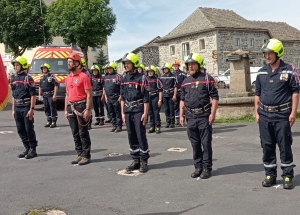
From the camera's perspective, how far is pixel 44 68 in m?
13.0

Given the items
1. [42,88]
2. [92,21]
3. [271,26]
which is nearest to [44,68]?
[42,88]

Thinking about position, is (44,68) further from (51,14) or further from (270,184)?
(51,14)

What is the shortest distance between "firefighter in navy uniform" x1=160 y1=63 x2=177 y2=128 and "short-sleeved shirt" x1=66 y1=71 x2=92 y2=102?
16.5 ft

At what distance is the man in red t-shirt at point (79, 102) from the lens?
7.23m

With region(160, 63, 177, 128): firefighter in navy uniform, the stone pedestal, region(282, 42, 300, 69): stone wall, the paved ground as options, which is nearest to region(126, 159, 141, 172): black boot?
the paved ground

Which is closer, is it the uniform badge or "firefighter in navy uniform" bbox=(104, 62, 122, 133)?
the uniform badge

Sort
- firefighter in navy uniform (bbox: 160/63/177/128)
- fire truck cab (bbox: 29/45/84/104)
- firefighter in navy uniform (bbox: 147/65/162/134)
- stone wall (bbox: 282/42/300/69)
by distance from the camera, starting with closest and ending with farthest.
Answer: firefighter in navy uniform (bbox: 147/65/162/134) < firefighter in navy uniform (bbox: 160/63/177/128) < fire truck cab (bbox: 29/45/84/104) < stone wall (bbox: 282/42/300/69)

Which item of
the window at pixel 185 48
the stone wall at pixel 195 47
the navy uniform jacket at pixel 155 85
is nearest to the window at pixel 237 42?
the stone wall at pixel 195 47

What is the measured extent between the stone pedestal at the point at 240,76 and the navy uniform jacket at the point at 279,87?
7829mm

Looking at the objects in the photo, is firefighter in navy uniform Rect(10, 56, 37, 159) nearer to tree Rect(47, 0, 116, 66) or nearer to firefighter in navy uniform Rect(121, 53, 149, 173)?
firefighter in navy uniform Rect(121, 53, 149, 173)

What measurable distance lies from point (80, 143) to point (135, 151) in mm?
1332

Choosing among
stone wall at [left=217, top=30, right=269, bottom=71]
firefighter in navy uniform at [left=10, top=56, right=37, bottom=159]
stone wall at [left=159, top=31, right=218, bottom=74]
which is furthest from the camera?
stone wall at [left=159, top=31, right=218, bottom=74]

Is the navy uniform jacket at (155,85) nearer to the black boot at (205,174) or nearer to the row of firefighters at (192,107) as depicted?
the row of firefighters at (192,107)

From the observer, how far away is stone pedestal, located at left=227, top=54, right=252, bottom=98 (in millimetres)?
13148
